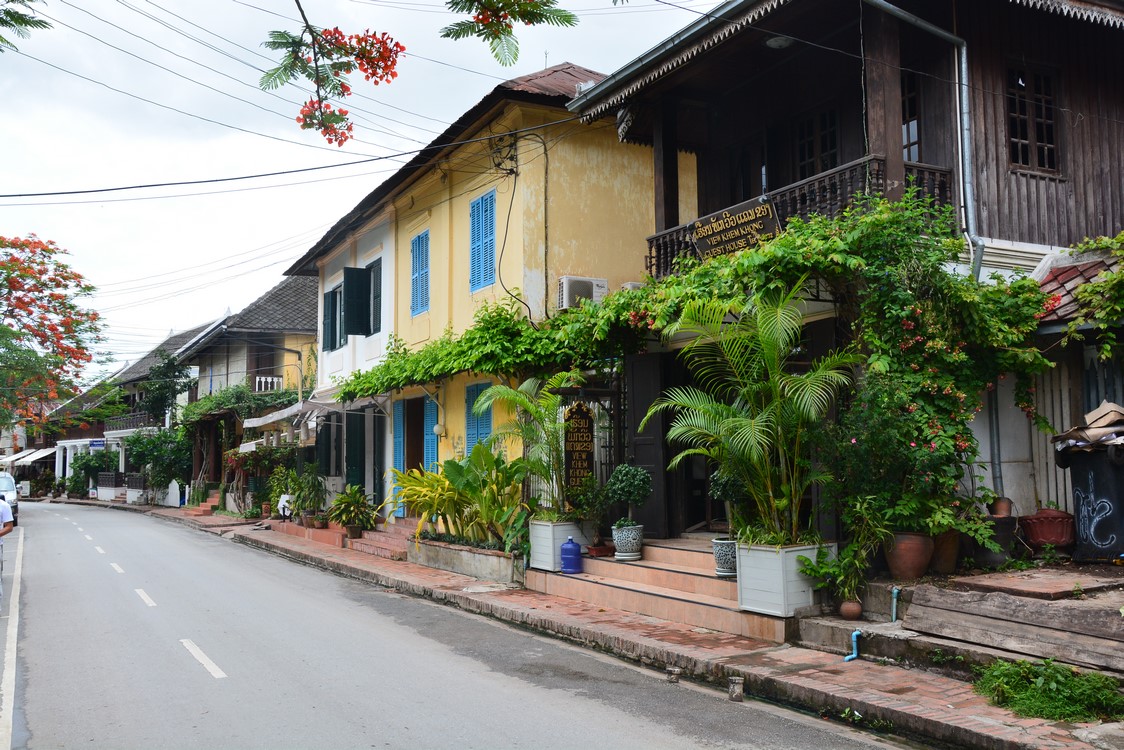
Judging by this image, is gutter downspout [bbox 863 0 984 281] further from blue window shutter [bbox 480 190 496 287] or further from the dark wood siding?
blue window shutter [bbox 480 190 496 287]

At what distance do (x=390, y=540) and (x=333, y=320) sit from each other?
7824 mm

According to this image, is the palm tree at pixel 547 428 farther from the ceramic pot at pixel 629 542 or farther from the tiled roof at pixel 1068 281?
the tiled roof at pixel 1068 281

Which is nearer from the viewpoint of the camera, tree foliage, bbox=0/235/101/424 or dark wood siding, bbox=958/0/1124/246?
dark wood siding, bbox=958/0/1124/246

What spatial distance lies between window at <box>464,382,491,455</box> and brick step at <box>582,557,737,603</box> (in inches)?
168

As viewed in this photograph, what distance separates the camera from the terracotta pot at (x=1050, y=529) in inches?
336

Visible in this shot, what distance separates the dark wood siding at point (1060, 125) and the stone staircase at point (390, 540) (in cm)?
1053

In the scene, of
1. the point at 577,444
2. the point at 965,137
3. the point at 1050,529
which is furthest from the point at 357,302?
the point at 1050,529

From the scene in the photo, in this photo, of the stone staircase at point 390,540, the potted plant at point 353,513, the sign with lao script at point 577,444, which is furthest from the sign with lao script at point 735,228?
the potted plant at point 353,513

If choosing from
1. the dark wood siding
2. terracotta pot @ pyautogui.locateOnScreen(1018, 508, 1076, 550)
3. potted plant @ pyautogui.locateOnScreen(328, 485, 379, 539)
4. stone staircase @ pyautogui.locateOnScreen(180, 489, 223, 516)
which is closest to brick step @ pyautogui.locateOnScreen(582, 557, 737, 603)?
A: terracotta pot @ pyautogui.locateOnScreen(1018, 508, 1076, 550)

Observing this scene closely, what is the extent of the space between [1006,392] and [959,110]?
3.05m

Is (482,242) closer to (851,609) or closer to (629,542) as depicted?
(629,542)

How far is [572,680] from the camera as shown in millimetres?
7680

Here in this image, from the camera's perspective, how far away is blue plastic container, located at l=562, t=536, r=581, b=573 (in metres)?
11.9

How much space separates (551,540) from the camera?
12.1 m
